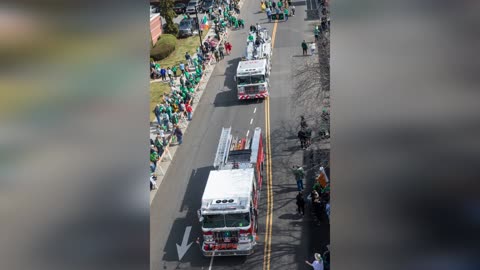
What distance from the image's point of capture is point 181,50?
4066cm

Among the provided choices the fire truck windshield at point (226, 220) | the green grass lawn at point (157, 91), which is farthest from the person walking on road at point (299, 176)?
the green grass lawn at point (157, 91)

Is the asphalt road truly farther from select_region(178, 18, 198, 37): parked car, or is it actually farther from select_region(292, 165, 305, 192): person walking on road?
select_region(178, 18, 198, 37): parked car

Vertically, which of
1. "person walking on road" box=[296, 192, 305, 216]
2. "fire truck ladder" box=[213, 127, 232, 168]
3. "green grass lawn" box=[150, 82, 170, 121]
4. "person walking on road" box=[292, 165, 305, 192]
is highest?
"green grass lawn" box=[150, 82, 170, 121]

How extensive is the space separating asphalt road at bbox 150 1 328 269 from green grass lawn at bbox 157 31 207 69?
399 cm

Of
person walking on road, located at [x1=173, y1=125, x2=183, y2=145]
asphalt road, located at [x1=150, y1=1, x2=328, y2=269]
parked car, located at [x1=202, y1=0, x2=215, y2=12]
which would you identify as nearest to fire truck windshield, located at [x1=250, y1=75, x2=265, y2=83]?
asphalt road, located at [x1=150, y1=1, x2=328, y2=269]

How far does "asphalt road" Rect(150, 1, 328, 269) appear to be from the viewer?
15.7 meters

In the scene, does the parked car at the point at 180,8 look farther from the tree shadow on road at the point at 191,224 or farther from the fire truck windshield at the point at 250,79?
the tree shadow on road at the point at 191,224

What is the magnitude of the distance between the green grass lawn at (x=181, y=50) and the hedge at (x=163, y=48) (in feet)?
1.13

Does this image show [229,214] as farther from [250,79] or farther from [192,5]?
[192,5]

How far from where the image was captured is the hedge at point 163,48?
38.7 m
